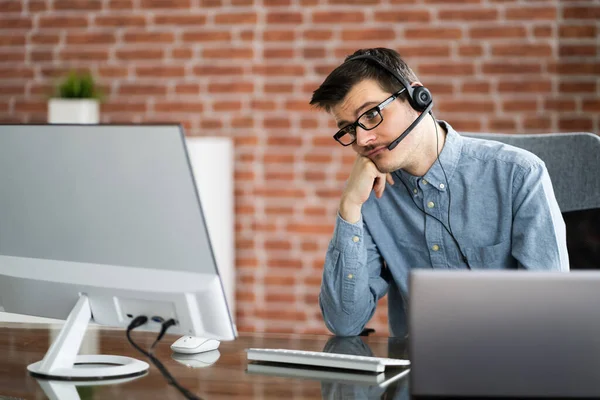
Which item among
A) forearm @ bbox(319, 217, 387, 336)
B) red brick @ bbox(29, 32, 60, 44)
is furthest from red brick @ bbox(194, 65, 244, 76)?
forearm @ bbox(319, 217, 387, 336)

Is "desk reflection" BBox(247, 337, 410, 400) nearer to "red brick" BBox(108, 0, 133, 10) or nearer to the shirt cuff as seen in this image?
the shirt cuff

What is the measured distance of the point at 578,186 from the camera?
189cm

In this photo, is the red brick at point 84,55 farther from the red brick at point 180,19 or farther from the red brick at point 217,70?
the red brick at point 217,70

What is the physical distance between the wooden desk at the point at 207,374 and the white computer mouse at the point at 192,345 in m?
0.02

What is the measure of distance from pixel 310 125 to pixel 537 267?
5.95 ft

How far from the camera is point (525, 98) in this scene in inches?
126

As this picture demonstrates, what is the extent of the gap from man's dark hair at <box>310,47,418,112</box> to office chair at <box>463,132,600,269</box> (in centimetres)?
44

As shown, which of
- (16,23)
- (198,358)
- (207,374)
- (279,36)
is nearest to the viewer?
(207,374)

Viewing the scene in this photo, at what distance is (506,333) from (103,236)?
0.67m

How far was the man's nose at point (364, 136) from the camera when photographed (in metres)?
1.77

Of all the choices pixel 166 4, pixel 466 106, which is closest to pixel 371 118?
pixel 466 106

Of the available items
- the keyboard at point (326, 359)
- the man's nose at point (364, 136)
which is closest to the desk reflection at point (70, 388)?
the keyboard at point (326, 359)

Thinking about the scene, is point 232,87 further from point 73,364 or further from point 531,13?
point 73,364

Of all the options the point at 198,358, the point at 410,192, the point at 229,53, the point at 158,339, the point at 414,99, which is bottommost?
the point at 198,358
